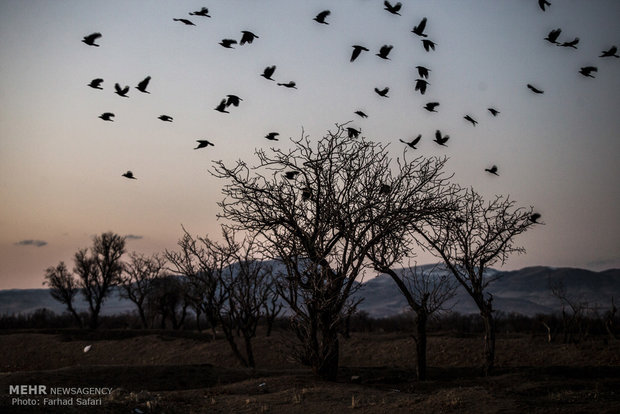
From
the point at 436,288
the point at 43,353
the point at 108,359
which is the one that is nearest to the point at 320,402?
the point at 436,288

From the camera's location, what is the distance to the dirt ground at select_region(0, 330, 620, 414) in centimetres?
1166

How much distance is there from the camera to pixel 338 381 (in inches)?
672

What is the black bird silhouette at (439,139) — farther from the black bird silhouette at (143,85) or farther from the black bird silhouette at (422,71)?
the black bird silhouette at (143,85)

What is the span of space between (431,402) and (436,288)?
7.35 m

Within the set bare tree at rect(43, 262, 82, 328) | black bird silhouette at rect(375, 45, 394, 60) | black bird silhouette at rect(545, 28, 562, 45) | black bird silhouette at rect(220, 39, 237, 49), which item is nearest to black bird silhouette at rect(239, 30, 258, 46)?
black bird silhouette at rect(220, 39, 237, 49)

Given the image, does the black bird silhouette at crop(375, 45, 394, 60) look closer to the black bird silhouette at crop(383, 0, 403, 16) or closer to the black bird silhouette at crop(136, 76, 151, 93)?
the black bird silhouette at crop(383, 0, 403, 16)

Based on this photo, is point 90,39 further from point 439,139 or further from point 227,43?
point 439,139

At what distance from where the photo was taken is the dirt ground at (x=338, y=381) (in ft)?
38.2

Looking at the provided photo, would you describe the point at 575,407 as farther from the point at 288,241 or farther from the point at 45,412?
the point at 45,412

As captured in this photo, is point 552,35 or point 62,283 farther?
point 62,283

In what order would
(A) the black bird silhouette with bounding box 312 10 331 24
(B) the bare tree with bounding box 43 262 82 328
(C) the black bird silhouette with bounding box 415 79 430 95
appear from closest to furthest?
(A) the black bird silhouette with bounding box 312 10 331 24 → (C) the black bird silhouette with bounding box 415 79 430 95 → (B) the bare tree with bounding box 43 262 82 328

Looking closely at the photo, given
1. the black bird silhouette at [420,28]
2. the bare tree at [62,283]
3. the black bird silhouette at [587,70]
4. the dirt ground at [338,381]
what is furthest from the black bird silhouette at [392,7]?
the bare tree at [62,283]

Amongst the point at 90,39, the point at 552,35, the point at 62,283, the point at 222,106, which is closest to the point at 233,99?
the point at 222,106

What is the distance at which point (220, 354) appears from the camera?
105 feet
